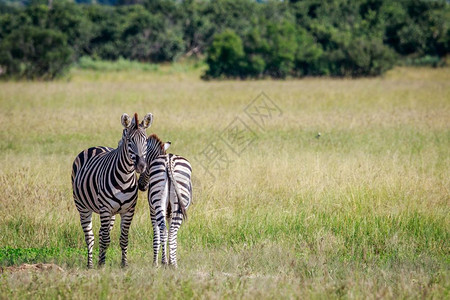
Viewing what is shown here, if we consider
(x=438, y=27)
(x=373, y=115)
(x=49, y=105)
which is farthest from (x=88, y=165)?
(x=438, y=27)

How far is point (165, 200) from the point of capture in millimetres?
6223

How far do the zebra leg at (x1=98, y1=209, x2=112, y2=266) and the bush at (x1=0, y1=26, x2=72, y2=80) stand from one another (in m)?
23.4

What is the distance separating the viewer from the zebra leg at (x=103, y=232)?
20.9 feet

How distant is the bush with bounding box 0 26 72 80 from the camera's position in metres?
28.2

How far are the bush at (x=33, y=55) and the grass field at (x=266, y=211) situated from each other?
10747mm

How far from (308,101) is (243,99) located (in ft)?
7.82

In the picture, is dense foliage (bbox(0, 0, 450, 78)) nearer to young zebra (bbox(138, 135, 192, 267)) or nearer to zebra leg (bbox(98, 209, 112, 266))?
zebra leg (bbox(98, 209, 112, 266))

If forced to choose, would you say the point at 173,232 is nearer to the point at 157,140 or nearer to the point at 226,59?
the point at 157,140

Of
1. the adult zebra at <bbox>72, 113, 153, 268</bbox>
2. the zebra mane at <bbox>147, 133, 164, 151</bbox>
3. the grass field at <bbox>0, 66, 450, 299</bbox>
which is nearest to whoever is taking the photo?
the grass field at <bbox>0, 66, 450, 299</bbox>

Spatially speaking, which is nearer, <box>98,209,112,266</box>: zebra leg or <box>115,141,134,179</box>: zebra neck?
<box>115,141,134,179</box>: zebra neck

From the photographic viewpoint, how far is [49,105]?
65.6 feet

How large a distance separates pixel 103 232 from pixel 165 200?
848mm

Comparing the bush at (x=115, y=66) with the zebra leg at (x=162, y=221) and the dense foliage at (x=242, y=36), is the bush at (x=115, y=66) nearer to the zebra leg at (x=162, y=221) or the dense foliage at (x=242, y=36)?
the dense foliage at (x=242, y=36)

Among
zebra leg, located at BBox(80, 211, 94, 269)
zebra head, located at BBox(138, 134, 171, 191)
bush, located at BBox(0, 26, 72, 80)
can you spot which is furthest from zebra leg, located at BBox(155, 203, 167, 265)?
bush, located at BBox(0, 26, 72, 80)
